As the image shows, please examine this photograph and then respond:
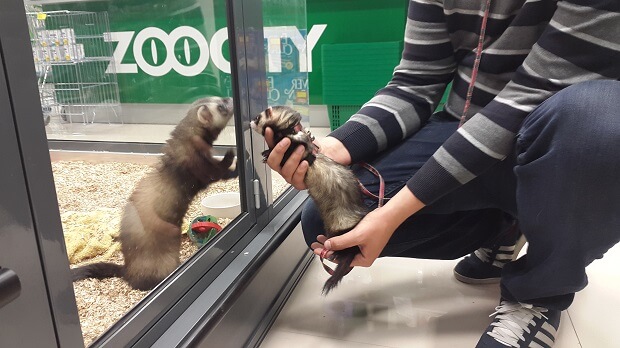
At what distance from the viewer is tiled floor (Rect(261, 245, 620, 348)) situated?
847mm

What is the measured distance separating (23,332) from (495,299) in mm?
858

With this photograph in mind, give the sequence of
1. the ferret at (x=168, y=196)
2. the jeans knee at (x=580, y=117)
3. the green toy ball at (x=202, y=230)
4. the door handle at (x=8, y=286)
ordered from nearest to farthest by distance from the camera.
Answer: the door handle at (x=8, y=286)
the jeans knee at (x=580, y=117)
the ferret at (x=168, y=196)
the green toy ball at (x=202, y=230)

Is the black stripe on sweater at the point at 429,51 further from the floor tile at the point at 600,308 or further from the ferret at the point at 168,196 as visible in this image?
the floor tile at the point at 600,308

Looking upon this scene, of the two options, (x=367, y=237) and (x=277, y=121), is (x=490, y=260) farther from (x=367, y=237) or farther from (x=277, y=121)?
(x=277, y=121)

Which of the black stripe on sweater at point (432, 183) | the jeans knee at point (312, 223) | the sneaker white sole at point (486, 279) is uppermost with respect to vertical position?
the black stripe on sweater at point (432, 183)

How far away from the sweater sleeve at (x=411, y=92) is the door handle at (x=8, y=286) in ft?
1.97

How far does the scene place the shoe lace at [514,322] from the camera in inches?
27.8

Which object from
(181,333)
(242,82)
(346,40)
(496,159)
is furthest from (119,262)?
(346,40)

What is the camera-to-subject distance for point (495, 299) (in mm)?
964

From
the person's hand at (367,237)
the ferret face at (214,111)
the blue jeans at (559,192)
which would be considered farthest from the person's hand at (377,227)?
the ferret face at (214,111)

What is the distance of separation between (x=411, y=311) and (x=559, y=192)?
418mm

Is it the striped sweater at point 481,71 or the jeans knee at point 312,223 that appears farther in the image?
the jeans knee at point 312,223

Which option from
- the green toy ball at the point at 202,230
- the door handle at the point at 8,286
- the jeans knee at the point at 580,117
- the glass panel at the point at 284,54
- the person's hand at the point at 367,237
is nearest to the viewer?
the door handle at the point at 8,286

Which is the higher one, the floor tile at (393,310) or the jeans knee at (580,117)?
the jeans knee at (580,117)
